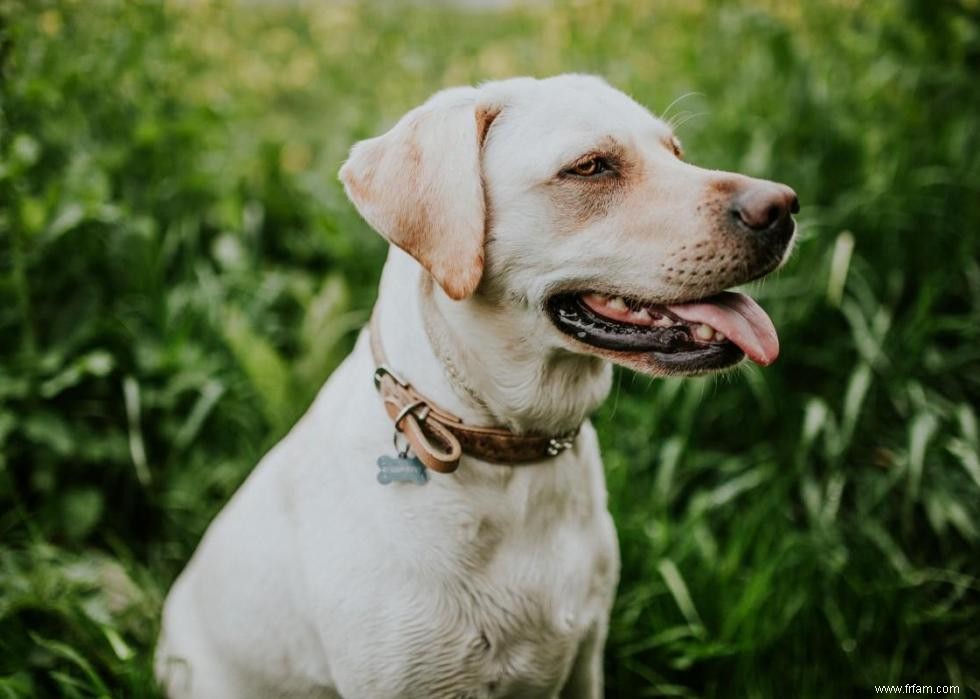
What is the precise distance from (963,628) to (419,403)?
6.69 ft

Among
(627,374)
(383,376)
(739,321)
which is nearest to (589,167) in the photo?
(739,321)

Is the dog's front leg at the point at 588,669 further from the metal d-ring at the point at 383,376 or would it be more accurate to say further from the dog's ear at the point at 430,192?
the dog's ear at the point at 430,192

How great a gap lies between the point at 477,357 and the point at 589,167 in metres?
0.48

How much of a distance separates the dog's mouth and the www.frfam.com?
139 cm

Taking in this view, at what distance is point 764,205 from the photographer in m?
1.76

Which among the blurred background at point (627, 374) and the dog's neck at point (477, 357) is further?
the blurred background at point (627, 374)

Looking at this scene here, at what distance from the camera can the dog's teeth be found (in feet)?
6.04

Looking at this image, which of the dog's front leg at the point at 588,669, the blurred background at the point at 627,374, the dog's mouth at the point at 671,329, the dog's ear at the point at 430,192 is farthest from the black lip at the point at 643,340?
the blurred background at the point at 627,374

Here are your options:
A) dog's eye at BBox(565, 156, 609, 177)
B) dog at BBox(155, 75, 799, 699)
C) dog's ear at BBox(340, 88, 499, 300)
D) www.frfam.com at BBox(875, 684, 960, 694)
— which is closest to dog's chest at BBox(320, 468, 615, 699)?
dog at BBox(155, 75, 799, 699)

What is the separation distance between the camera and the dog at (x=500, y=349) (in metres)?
1.79

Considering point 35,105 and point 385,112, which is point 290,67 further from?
point 35,105

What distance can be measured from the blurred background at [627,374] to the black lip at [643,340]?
100 cm

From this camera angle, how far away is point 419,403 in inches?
73.2

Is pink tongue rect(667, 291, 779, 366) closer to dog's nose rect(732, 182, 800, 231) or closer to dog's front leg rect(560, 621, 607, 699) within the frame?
dog's nose rect(732, 182, 800, 231)
